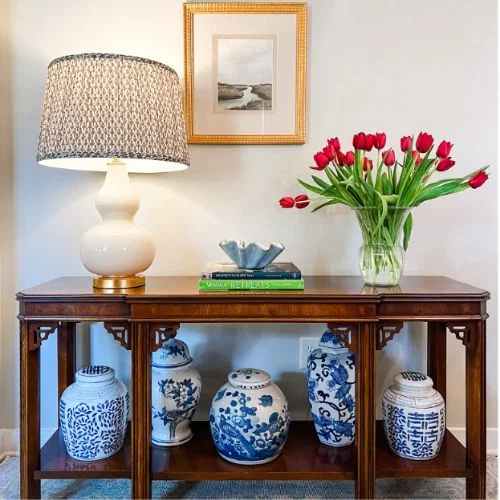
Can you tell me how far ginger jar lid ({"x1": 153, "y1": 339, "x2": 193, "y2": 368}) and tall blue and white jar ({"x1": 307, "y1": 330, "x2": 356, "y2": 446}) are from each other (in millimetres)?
420

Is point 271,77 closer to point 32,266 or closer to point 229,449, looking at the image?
point 32,266

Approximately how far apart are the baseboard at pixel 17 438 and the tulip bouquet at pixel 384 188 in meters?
0.71

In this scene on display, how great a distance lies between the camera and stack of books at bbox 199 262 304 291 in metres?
1.19

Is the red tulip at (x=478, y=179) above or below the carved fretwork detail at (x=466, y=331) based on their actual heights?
above

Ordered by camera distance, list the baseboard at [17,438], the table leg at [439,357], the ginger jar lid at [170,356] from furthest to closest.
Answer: the baseboard at [17,438], the table leg at [439,357], the ginger jar lid at [170,356]

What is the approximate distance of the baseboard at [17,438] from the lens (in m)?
1.56

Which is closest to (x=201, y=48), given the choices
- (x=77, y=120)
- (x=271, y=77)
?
(x=271, y=77)

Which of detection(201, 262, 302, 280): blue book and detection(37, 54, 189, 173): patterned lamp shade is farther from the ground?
detection(37, 54, 189, 173): patterned lamp shade

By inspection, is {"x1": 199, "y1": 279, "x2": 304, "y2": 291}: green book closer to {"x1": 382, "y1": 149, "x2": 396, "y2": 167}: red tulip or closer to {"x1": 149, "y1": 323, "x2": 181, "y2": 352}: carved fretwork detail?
{"x1": 149, "y1": 323, "x2": 181, "y2": 352}: carved fretwork detail

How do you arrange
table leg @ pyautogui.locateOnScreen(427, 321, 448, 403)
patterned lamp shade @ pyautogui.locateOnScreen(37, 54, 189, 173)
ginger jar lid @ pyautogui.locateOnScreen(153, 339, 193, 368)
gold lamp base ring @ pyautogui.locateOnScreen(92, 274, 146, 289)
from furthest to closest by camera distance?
table leg @ pyautogui.locateOnScreen(427, 321, 448, 403) < ginger jar lid @ pyautogui.locateOnScreen(153, 339, 193, 368) < gold lamp base ring @ pyautogui.locateOnScreen(92, 274, 146, 289) < patterned lamp shade @ pyautogui.locateOnScreen(37, 54, 189, 173)

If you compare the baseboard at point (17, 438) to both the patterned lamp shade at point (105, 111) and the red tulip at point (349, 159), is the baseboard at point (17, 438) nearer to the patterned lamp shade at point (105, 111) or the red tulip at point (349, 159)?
the red tulip at point (349, 159)

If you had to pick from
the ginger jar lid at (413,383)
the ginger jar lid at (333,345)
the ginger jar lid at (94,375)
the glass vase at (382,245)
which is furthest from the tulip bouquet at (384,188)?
the ginger jar lid at (94,375)

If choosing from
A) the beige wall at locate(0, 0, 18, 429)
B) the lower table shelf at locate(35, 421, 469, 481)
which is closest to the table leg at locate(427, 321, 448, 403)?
the lower table shelf at locate(35, 421, 469, 481)

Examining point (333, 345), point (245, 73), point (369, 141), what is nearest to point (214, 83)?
point (245, 73)
